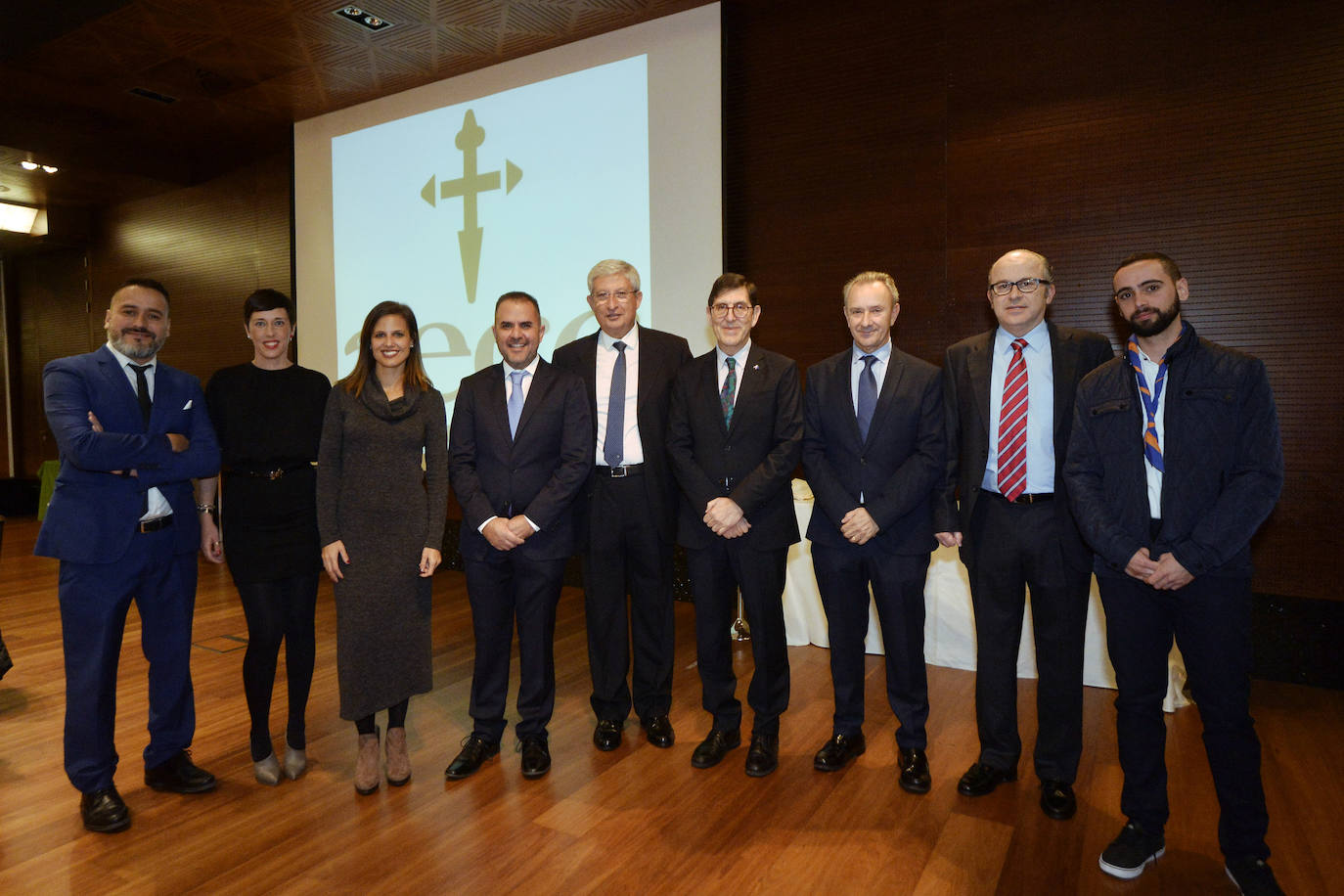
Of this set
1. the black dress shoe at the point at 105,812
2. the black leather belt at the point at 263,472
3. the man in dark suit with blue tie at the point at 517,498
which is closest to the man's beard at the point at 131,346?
the black leather belt at the point at 263,472

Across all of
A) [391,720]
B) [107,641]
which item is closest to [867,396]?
[391,720]

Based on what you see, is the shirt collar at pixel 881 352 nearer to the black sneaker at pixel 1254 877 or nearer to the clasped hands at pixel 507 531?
the clasped hands at pixel 507 531

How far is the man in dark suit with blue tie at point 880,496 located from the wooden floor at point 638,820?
0.30 m

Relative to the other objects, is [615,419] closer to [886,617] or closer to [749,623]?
[749,623]

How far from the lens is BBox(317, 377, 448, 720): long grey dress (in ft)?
8.23

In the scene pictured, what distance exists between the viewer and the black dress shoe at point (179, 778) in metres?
2.58

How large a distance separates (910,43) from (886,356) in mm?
2608

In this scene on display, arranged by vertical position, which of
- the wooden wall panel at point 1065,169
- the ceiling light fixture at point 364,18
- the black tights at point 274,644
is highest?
the ceiling light fixture at point 364,18

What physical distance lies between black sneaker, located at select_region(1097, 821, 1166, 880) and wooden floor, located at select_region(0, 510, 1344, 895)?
0.11 ft

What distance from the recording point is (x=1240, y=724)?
6.47ft

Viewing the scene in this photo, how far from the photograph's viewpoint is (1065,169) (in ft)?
13.0

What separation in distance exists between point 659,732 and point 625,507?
34.4 inches

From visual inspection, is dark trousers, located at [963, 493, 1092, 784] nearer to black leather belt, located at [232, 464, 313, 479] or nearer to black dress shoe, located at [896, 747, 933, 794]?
black dress shoe, located at [896, 747, 933, 794]

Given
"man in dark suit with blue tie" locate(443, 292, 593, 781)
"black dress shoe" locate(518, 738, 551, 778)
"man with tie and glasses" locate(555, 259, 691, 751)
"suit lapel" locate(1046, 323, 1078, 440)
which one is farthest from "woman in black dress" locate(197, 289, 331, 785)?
"suit lapel" locate(1046, 323, 1078, 440)
